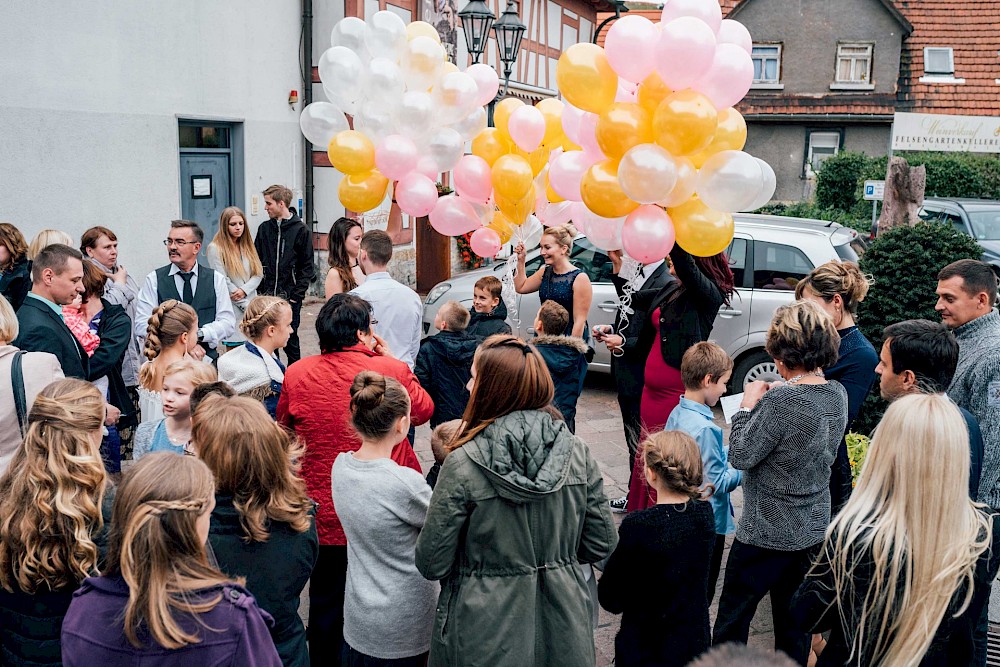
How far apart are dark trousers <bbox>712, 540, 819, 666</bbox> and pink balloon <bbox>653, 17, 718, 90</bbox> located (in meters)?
2.27

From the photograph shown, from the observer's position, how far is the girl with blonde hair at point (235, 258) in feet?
23.5

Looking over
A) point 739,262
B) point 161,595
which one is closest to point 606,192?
point 161,595

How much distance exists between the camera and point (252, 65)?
1183 centimetres

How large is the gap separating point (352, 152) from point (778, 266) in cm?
431

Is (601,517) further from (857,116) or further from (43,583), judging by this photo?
(857,116)

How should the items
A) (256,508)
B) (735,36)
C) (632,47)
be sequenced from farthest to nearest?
1. (735,36)
2. (632,47)
3. (256,508)

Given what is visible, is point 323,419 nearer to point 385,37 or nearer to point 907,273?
point 385,37

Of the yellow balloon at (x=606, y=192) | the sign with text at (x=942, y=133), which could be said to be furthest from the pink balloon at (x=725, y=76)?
the sign with text at (x=942, y=133)

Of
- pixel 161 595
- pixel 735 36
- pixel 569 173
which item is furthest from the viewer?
pixel 569 173

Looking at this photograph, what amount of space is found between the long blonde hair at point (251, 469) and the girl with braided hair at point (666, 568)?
1178 mm

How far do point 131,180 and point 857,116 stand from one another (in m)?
22.8

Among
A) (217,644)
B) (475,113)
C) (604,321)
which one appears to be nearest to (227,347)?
(475,113)

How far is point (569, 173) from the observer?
17.9 feet

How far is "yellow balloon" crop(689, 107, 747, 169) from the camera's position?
4.80 m
